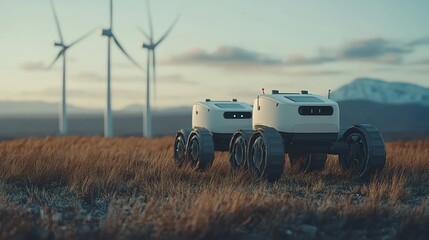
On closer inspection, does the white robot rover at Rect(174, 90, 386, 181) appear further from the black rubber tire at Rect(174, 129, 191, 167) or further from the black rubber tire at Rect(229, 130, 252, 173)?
the black rubber tire at Rect(174, 129, 191, 167)

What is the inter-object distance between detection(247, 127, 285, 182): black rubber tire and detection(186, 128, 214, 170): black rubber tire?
1.89 metres

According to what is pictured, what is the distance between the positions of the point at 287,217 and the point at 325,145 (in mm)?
5251

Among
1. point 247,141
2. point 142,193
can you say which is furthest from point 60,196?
point 247,141

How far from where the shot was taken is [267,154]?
1179 centimetres

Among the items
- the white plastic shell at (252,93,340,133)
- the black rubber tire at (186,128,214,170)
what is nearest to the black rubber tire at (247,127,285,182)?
the white plastic shell at (252,93,340,133)

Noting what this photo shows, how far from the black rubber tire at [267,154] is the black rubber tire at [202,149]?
189 centimetres

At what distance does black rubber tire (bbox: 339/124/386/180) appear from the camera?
12.5m

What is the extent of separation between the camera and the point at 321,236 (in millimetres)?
7512

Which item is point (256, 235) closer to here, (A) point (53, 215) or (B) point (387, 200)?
(A) point (53, 215)

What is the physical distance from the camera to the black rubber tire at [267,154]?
38.5ft

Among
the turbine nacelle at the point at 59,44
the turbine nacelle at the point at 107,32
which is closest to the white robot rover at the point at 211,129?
the turbine nacelle at the point at 107,32

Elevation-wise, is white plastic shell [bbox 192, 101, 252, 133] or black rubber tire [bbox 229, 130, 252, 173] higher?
white plastic shell [bbox 192, 101, 252, 133]

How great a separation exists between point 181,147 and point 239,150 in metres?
3.14

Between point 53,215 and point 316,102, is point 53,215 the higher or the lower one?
the lower one
